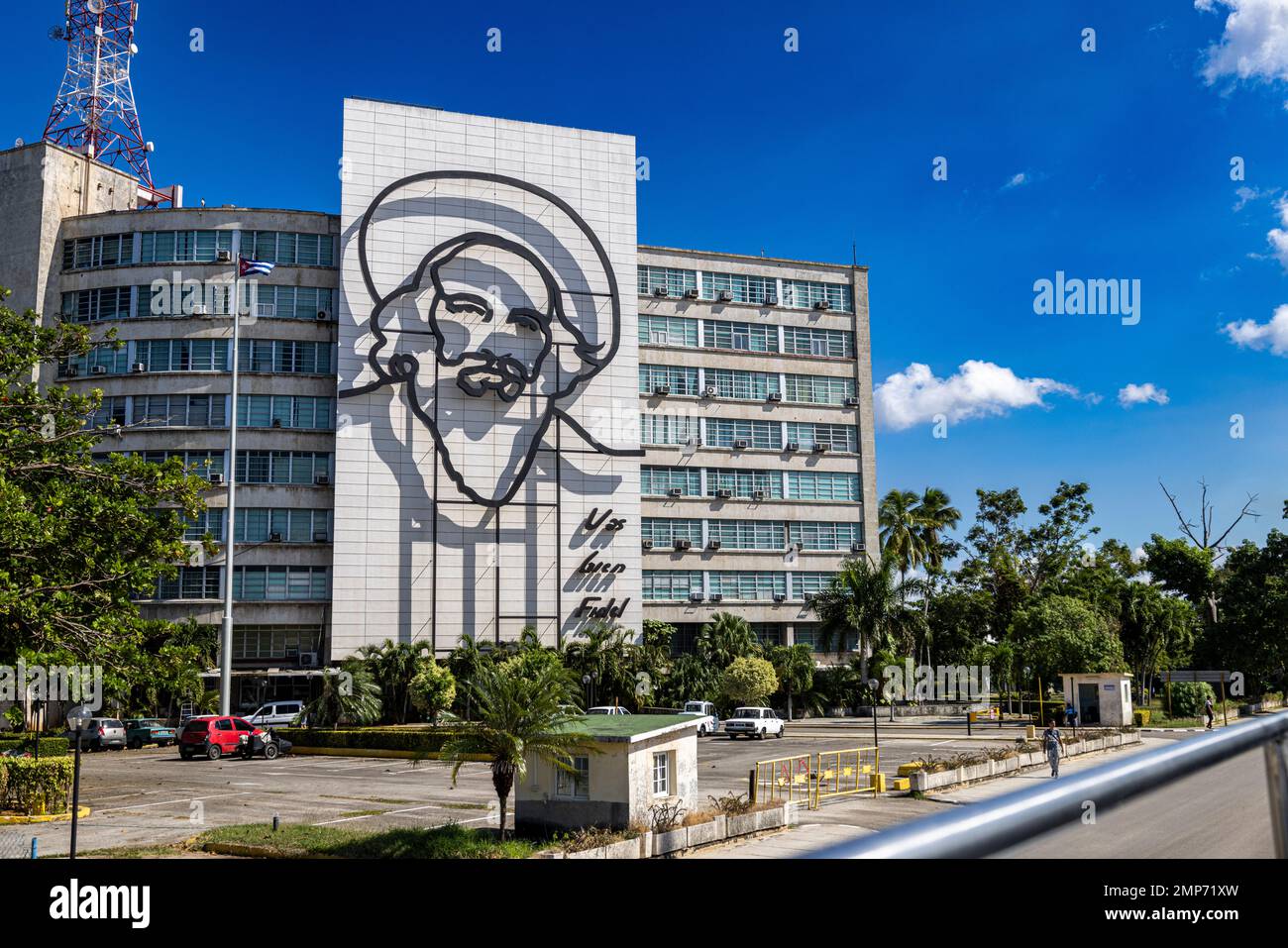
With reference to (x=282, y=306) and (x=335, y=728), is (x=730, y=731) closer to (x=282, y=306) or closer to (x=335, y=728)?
(x=335, y=728)

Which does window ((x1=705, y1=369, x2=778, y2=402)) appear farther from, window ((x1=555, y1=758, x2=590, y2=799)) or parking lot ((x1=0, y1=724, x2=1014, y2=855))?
window ((x1=555, y1=758, x2=590, y2=799))

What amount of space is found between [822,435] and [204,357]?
4013cm

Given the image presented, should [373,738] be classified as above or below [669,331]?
below

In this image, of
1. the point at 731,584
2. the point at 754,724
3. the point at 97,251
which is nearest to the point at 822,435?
the point at 731,584

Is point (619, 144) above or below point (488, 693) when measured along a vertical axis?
above

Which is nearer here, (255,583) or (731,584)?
(255,583)

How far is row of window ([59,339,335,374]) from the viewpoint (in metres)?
60.4

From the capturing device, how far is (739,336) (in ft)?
235

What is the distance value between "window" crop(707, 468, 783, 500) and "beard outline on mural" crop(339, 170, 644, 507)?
7.60m

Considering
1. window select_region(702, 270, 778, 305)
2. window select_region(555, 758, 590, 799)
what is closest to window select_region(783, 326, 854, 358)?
window select_region(702, 270, 778, 305)

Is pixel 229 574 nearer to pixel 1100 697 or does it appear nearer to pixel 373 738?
pixel 373 738

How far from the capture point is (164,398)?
2368 inches
